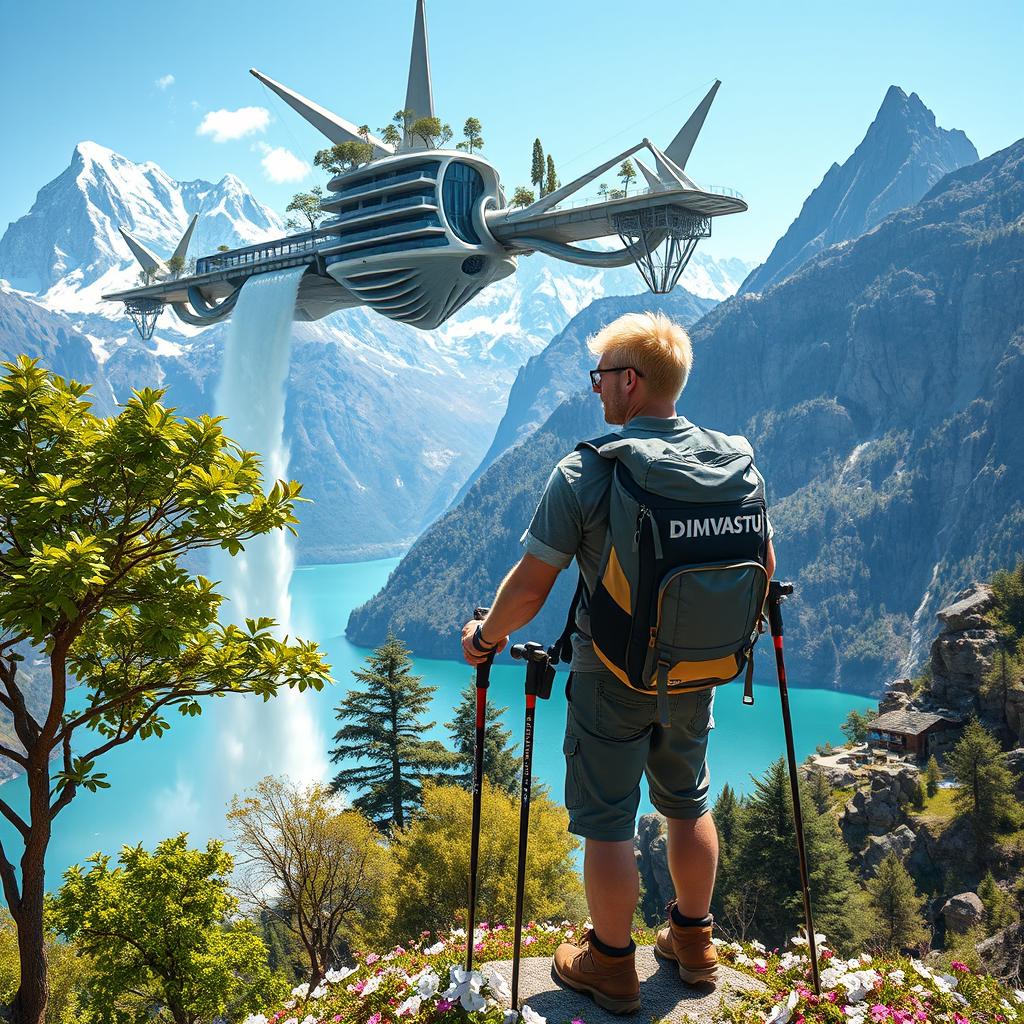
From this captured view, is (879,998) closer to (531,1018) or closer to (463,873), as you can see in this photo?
(531,1018)

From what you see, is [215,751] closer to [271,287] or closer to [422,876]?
[271,287]

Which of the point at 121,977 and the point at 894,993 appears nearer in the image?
the point at 894,993

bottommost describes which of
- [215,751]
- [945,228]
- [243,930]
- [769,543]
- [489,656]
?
[215,751]

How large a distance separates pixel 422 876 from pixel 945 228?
19921 centimetres

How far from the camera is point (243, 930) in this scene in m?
Answer: 11.9

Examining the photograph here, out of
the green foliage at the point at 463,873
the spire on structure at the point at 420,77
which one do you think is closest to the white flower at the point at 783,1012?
the green foliage at the point at 463,873

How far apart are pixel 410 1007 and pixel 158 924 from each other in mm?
7703

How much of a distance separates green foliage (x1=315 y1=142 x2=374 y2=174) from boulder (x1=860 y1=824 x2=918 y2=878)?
36378 mm

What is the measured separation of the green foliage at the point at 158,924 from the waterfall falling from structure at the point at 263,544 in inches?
581

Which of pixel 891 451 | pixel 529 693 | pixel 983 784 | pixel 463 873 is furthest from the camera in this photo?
pixel 891 451

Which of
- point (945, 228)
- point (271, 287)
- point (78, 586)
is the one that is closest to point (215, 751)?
point (271, 287)

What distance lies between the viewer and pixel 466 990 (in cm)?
349

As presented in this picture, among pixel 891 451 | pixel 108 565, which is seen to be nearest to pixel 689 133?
pixel 108 565

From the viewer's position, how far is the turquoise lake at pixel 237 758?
2869 inches
